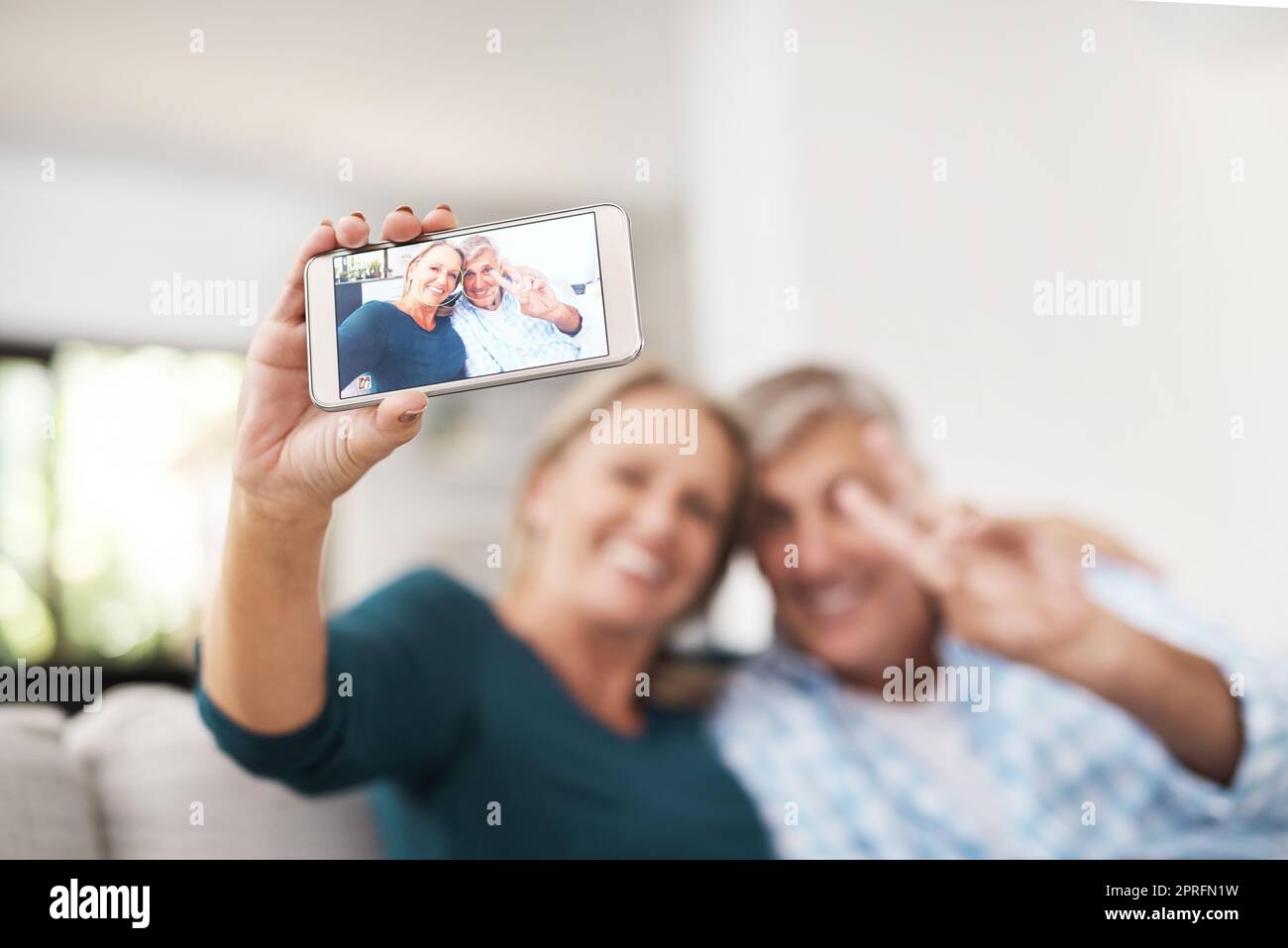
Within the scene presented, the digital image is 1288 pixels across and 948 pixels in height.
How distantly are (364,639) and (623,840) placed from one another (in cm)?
32

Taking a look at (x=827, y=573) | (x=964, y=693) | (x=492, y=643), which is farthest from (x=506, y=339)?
(x=964, y=693)

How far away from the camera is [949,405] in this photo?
1.69 m

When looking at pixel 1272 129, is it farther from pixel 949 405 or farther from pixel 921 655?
pixel 921 655

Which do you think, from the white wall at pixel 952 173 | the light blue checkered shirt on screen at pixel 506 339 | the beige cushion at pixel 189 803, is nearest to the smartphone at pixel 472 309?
the light blue checkered shirt on screen at pixel 506 339

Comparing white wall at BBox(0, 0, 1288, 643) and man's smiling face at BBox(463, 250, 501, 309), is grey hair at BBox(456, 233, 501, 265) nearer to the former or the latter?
man's smiling face at BBox(463, 250, 501, 309)

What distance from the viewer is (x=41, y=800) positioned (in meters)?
0.76

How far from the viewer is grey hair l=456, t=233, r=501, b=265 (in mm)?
650

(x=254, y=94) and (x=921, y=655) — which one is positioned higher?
(x=254, y=94)

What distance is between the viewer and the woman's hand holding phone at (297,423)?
24.4 inches

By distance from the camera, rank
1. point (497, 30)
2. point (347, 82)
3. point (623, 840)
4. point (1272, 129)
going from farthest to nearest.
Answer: point (347, 82) → point (497, 30) → point (1272, 129) → point (623, 840)

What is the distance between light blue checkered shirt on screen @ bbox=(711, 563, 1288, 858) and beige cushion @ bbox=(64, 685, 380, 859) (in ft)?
1.39

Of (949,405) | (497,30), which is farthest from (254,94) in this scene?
(949,405)

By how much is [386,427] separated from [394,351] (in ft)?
0.23

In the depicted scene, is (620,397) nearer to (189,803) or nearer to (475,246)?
(475,246)
